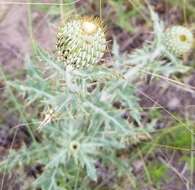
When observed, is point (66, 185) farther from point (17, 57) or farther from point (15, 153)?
point (17, 57)

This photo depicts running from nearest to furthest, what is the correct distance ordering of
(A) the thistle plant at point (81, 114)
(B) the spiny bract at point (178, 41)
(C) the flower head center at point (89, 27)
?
(C) the flower head center at point (89, 27)
(A) the thistle plant at point (81, 114)
(B) the spiny bract at point (178, 41)

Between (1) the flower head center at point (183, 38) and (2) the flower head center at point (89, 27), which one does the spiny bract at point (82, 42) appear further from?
(1) the flower head center at point (183, 38)

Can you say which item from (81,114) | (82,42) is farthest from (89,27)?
(81,114)

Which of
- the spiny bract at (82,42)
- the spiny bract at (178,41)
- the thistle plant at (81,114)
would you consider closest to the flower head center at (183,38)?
the spiny bract at (178,41)

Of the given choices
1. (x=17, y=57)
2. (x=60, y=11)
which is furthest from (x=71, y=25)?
(x=17, y=57)

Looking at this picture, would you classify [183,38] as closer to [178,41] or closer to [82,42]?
[178,41]

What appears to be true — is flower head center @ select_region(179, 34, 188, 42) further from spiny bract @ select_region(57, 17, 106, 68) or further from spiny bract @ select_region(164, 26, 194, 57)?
spiny bract @ select_region(57, 17, 106, 68)

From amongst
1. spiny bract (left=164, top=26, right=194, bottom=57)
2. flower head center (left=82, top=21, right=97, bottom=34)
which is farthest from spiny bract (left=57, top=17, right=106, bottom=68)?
spiny bract (left=164, top=26, right=194, bottom=57)
